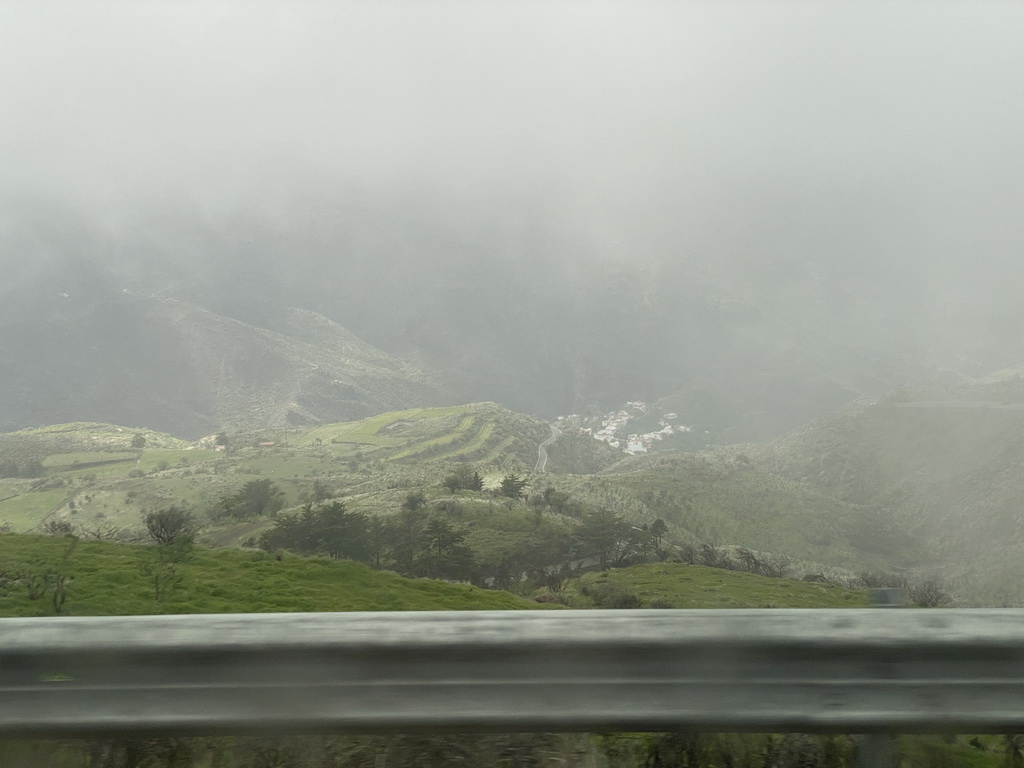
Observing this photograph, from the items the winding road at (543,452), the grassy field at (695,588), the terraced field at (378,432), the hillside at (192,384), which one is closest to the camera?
the grassy field at (695,588)

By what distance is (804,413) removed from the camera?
172 m

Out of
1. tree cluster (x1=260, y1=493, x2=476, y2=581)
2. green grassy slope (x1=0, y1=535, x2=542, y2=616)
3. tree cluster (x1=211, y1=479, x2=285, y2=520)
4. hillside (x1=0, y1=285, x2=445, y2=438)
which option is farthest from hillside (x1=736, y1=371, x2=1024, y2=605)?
hillside (x1=0, y1=285, x2=445, y2=438)

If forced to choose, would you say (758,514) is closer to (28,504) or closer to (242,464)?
(242,464)

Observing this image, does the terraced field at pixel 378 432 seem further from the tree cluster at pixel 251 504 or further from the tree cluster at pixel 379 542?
the tree cluster at pixel 379 542

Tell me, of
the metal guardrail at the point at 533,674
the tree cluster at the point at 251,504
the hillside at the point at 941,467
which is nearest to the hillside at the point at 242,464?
the tree cluster at the point at 251,504

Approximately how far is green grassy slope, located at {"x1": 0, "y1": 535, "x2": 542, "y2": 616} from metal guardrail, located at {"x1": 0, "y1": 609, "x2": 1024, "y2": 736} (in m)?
6.05

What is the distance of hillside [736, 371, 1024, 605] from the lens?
38719 mm

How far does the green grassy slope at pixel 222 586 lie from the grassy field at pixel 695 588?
3.01 meters

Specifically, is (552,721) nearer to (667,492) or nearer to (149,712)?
(149,712)

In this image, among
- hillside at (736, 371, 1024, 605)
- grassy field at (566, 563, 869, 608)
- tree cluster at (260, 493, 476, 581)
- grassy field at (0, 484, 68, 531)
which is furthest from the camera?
hillside at (736, 371, 1024, 605)

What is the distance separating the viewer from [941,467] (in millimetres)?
54688

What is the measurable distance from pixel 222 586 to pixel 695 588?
10.7 metres

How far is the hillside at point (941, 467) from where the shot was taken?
38719 millimetres

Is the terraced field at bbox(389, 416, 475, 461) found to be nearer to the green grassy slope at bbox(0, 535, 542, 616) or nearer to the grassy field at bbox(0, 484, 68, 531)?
the grassy field at bbox(0, 484, 68, 531)
